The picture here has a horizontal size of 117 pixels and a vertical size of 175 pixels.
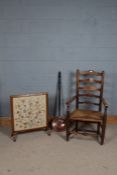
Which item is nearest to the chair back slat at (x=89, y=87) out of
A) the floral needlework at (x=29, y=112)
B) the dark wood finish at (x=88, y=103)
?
the dark wood finish at (x=88, y=103)

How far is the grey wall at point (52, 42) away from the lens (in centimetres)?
324

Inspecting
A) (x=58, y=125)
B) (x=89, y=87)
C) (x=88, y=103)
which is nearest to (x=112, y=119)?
(x=88, y=103)

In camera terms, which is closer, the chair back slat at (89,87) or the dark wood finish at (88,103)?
the dark wood finish at (88,103)

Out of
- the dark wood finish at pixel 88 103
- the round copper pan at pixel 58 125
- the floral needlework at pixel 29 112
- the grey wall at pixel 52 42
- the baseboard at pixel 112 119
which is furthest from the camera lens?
the baseboard at pixel 112 119

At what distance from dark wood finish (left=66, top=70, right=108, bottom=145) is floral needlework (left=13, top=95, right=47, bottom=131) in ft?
1.36

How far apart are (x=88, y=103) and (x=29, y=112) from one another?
90cm

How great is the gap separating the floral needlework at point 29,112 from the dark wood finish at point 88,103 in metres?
0.42

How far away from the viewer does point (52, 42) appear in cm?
336

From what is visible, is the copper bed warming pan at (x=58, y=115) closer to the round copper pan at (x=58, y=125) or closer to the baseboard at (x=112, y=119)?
the round copper pan at (x=58, y=125)

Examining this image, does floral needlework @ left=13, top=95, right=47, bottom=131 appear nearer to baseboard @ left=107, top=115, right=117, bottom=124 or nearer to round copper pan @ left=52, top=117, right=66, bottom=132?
round copper pan @ left=52, top=117, right=66, bottom=132

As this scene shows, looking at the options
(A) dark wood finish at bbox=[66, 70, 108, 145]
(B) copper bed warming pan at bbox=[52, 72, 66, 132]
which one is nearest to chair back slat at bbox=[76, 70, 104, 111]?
(A) dark wood finish at bbox=[66, 70, 108, 145]

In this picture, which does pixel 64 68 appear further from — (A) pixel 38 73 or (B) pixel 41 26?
(B) pixel 41 26

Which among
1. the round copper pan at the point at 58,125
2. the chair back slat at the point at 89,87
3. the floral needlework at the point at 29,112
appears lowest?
the round copper pan at the point at 58,125

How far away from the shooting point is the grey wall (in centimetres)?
324
